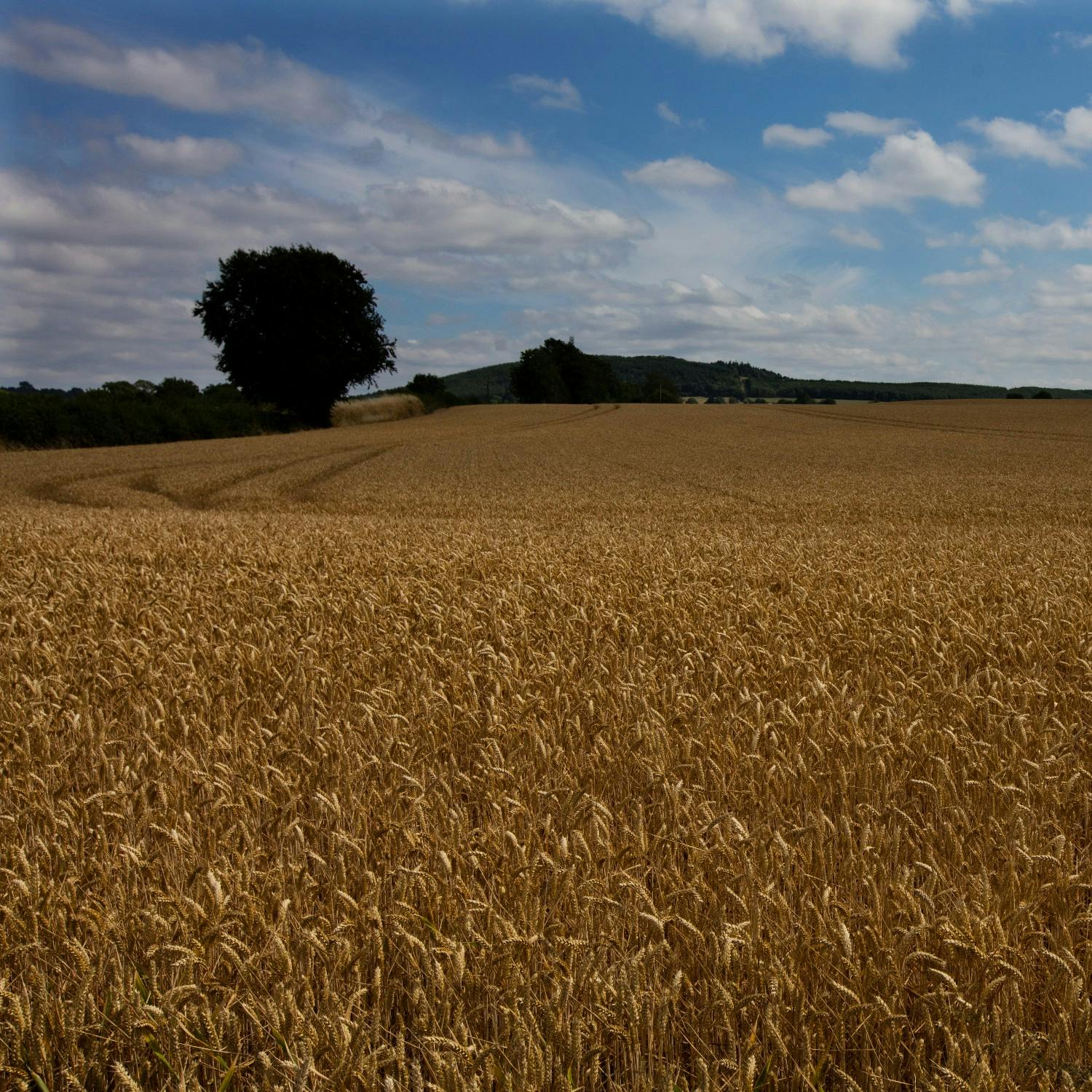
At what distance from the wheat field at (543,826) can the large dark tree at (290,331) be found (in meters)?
54.0

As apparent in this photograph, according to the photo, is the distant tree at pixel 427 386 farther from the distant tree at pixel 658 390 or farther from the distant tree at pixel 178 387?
the distant tree at pixel 658 390

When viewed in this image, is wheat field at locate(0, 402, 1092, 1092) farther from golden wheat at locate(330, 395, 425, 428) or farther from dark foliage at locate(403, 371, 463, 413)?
dark foliage at locate(403, 371, 463, 413)

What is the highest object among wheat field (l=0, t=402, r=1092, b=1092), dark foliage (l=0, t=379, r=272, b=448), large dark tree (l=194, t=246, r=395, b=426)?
large dark tree (l=194, t=246, r=395, b=426)

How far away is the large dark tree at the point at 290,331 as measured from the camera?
195ft

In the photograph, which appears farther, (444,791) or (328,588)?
(328,588)

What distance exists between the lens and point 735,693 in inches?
178

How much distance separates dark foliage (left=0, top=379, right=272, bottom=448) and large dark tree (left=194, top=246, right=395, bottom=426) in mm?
2923

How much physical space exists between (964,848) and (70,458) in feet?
124

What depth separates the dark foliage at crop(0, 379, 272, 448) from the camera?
1693 inches

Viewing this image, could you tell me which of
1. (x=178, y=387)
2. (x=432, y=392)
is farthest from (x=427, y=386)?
(x=178, y=387)

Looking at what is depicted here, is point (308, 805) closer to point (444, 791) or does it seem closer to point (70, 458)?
point (444, 791)

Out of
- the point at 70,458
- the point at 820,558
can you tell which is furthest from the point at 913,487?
the point at 70,458

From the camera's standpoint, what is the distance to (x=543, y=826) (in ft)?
9.93

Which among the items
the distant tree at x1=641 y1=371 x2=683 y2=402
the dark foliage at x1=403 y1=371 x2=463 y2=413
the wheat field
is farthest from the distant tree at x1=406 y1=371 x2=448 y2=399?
the wheat field
